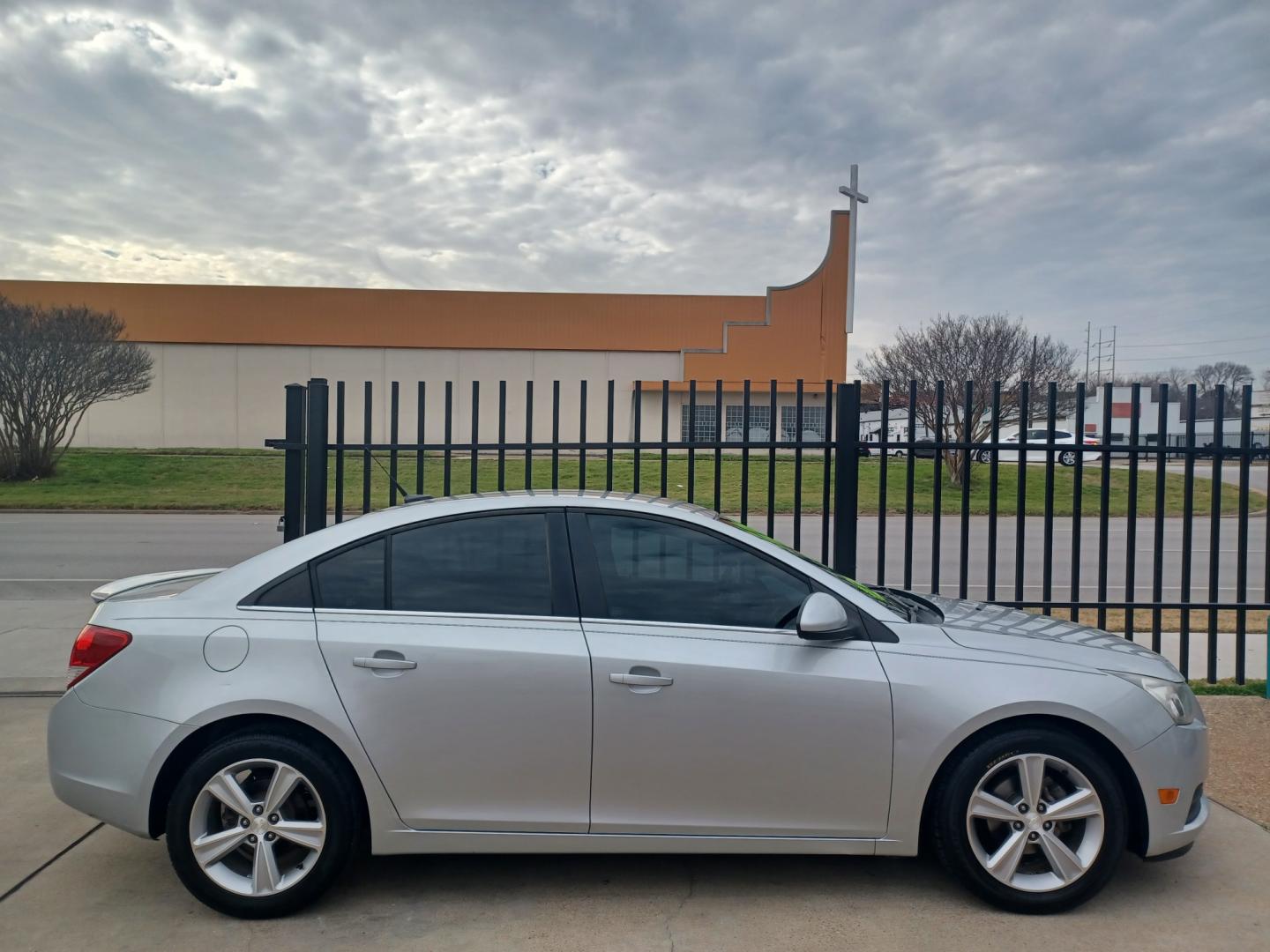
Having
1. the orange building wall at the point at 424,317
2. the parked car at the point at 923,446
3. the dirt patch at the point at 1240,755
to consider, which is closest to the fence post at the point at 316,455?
the parked car at the point at 923,446

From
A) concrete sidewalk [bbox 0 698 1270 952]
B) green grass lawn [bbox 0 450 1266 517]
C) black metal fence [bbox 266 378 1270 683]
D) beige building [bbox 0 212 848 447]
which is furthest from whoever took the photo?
beige building [bbox 0 212 848 447]

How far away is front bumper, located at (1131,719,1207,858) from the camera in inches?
142

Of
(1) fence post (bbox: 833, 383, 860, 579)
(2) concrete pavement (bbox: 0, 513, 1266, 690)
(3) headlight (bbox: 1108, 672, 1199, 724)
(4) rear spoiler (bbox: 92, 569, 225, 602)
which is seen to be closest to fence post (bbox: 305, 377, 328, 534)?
(4) rear spoiler (bbox: 92, 569, 225, 602)

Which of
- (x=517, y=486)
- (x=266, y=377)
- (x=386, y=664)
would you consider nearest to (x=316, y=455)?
(x=386, y=664)

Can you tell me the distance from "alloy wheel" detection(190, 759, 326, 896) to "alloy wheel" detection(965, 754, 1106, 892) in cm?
242

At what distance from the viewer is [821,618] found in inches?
138

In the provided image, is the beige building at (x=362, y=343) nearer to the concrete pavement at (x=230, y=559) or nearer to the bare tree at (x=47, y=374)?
the bare tree at (x=47, y=374)

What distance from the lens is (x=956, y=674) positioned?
362 centimetres

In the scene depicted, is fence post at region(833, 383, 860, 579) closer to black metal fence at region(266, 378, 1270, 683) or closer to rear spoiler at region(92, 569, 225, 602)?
black metal fence at region(266, 378, 1270, 683)

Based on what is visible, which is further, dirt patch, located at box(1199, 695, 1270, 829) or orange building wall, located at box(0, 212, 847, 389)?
orange building wall, located at box(0, 212, 847, 389)

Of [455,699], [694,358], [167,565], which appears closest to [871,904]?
[455,699]

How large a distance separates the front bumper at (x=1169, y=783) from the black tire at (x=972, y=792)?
0.12 meters

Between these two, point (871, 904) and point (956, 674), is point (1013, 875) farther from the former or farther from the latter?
point (956, 674)

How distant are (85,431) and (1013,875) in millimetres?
47561
